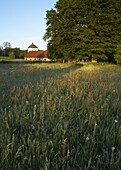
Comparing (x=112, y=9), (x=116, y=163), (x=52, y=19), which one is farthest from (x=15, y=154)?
(x=52, y=19)

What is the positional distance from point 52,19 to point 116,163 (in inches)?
1774

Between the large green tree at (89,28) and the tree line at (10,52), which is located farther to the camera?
the tree line at (10,52)

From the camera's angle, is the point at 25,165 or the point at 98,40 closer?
the point at 25,165

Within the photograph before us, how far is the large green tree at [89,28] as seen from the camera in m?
38.8

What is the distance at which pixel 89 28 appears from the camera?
3953 centimetres

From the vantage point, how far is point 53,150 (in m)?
2.62

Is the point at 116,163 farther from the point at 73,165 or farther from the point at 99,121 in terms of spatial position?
the point at 99,121

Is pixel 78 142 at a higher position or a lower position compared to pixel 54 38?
lower

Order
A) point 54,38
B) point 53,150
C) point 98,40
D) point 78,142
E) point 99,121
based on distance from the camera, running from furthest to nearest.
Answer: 1. point 54,38
2. point 98,40
3. point 99,121
4. point 78,142
5. point 53,150

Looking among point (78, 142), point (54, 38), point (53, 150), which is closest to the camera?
point (53, 150)

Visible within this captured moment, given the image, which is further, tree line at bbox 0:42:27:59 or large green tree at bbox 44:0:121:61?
tree line at bbox 0:42:27:59

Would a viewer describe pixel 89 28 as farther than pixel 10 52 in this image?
No

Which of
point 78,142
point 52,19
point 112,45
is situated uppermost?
point 52,19

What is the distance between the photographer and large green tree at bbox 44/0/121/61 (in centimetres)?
3884
